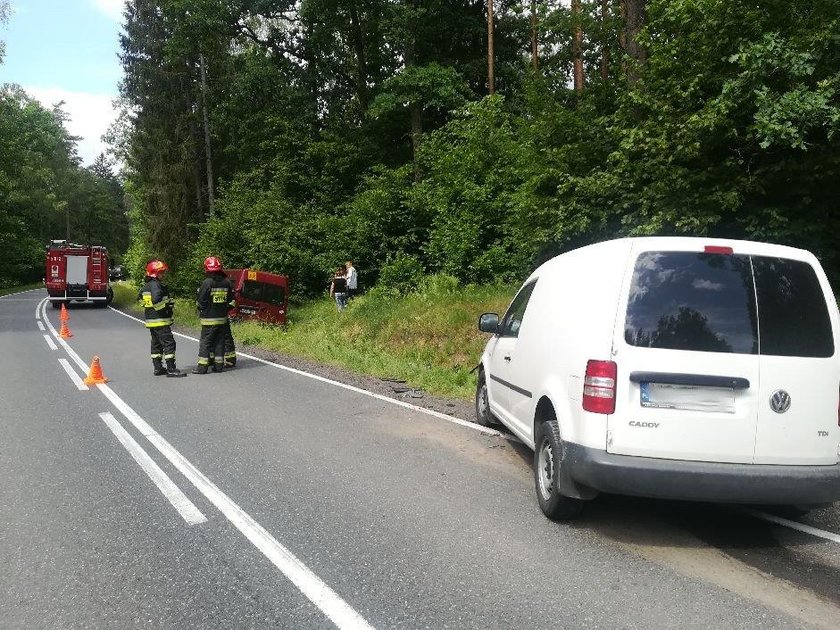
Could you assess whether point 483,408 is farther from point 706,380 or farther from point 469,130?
point 469,130

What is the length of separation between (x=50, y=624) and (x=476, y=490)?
2996 millimetres

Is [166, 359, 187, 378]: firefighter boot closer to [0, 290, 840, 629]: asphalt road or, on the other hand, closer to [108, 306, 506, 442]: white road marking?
[108, 306, 506, 442]: white road marking

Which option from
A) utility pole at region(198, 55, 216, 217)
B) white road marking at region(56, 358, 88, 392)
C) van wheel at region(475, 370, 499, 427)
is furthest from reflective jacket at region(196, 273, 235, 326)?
utility pole at region(198, 55, 216, 217)

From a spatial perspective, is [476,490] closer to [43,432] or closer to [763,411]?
[763,411]

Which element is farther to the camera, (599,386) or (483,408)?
(483,408)

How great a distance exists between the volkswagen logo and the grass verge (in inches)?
235

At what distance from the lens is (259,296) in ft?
60.8

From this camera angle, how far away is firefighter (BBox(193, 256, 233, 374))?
11031 millimetres

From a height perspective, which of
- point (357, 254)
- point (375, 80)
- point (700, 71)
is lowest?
point (357, 254)

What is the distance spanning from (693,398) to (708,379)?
0.14 m

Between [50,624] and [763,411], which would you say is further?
[763,411]

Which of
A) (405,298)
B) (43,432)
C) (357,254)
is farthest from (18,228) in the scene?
(43,432)

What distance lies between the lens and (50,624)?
9.88ft

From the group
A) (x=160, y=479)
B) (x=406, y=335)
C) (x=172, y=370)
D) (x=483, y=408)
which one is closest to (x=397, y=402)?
(x=483, y=408)
